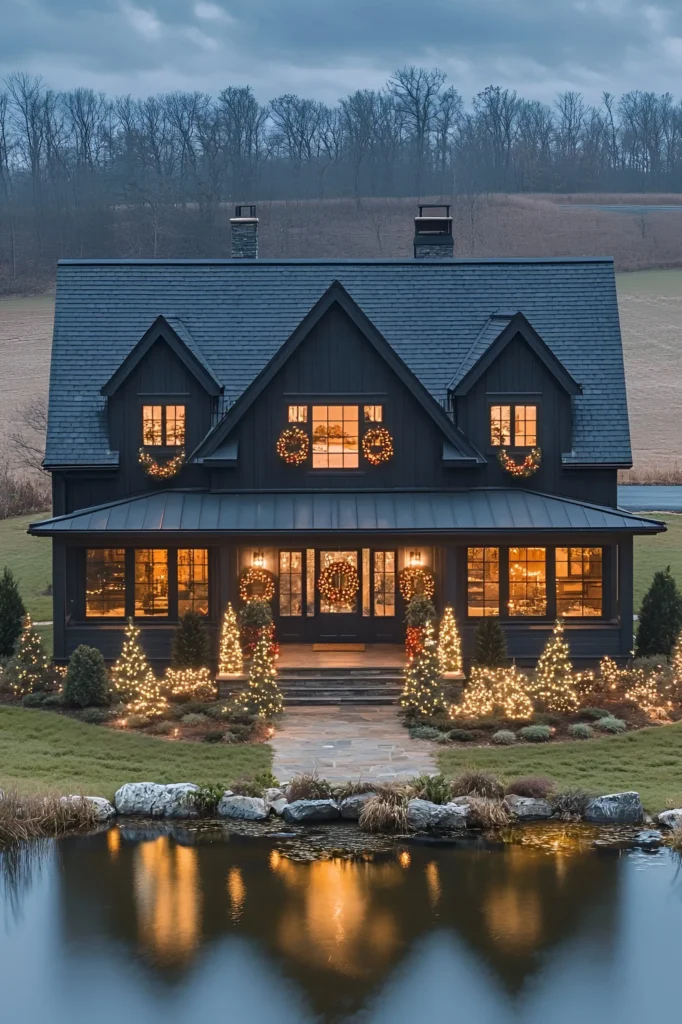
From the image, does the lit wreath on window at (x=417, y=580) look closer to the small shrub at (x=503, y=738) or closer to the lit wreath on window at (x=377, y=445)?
the lit wreath on window at (x=377, y=445)

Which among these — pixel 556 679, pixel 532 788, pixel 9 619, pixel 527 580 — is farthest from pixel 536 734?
pixel 9 619

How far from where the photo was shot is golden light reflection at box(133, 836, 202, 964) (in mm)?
16672

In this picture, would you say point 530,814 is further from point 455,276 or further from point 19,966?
point 455,276

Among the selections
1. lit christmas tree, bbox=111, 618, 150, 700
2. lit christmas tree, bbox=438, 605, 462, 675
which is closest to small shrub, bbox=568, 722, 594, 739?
lit christmas tree, bbox=438, 605, 462, 675

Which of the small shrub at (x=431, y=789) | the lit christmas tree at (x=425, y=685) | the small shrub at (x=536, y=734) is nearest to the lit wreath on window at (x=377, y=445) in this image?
the lit christmas tree at (x=425, y=685)

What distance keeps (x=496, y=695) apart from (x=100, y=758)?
24.4 feet

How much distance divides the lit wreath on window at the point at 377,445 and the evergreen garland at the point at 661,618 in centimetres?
627

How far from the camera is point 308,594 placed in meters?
30.0

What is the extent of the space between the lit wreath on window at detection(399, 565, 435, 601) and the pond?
399 inches

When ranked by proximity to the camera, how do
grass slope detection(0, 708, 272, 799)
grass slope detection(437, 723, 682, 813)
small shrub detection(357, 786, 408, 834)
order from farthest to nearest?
grass slope detection(0, 708, 272, 799), grass slope detection(437, 723, 682, 813), small shrub detection(357, 786, 408, 834)

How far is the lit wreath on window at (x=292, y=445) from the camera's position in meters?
29.7

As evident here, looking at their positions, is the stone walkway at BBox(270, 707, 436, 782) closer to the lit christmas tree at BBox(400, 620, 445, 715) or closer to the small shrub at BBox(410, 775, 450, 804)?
the lit christmas tree at BBox(400, 620, 445, 715)

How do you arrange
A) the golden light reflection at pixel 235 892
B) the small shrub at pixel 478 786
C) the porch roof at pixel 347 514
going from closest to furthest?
the golden light reflection at pixel 235 892 < the small shrub at pixel 478 786 < the porch roof at pixel 347 514

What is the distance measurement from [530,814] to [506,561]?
30.9 feet
